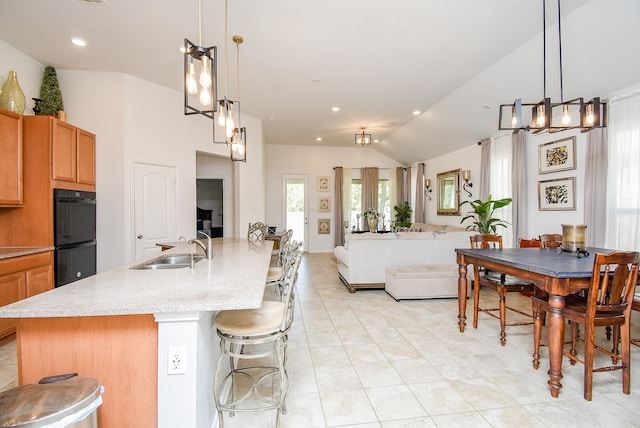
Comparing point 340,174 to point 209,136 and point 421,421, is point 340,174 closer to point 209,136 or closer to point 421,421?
point 209,136

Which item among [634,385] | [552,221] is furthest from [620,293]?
[552,221]

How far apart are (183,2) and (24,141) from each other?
231 cm

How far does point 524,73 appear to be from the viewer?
3.87 meters

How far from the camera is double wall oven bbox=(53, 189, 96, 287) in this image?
341 centimetres

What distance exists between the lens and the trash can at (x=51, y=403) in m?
0.97

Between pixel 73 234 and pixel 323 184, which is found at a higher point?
→ pixel 323 184

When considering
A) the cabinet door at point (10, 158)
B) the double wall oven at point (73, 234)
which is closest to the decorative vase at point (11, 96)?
the cabinet door at point (10, 158)

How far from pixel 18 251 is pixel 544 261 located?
4.86 meters

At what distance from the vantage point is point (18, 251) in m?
3.02

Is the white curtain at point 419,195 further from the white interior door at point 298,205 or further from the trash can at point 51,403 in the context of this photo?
the trash can at point 51,403

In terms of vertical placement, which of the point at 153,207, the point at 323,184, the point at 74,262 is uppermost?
the point at 323,184

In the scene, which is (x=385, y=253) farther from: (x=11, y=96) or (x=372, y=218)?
(x=11, y=96)

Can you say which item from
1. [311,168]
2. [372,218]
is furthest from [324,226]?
[311,168]

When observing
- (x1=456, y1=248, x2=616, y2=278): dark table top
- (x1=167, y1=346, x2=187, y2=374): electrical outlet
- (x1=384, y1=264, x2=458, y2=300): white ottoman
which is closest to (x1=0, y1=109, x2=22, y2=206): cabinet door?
(x1=167, y1=346, x2=187, y2=374): electrical outlet
